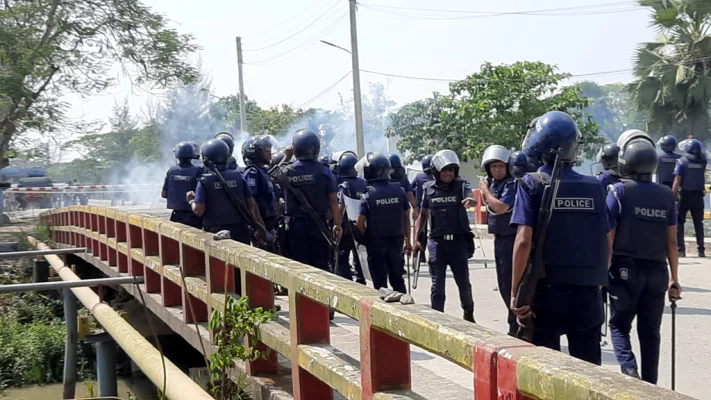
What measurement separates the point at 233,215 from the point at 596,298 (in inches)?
178

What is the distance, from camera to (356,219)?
8961 millimetres

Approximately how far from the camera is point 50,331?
11820 mm

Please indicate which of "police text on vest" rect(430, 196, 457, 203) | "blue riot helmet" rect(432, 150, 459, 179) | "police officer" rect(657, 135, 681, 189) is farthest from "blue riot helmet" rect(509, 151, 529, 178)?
"police officer" rect(657, 135, 681, 189)

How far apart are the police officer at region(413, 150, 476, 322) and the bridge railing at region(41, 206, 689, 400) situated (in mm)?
2359

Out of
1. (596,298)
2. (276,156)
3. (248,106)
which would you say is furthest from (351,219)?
(248,106)

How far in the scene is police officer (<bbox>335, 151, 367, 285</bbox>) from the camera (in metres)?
9.38

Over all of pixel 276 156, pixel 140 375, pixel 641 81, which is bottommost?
pixel 140 375

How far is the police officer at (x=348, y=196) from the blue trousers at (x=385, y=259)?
486mm

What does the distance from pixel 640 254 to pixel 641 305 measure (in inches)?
13.4

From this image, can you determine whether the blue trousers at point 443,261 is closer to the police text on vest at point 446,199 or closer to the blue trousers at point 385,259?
the police text on vest at point 446,199

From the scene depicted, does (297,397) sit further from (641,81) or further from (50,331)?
(641,81)

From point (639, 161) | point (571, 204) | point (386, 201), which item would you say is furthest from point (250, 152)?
point (571, 204)

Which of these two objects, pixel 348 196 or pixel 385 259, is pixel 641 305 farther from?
pixel 348 196

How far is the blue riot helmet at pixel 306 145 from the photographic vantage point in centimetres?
834
